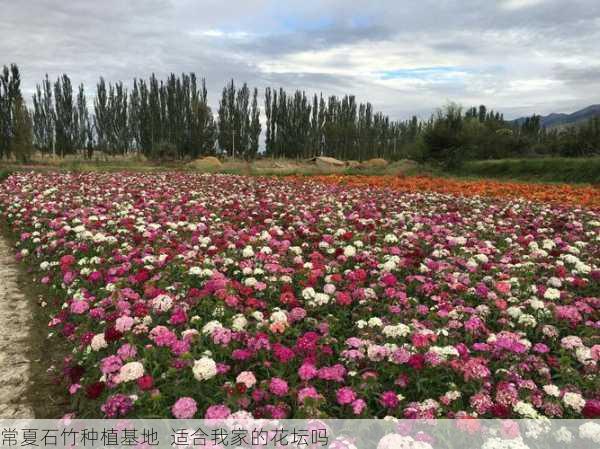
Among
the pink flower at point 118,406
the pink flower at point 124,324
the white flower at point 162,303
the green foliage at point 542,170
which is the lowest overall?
the pink flower at point 118,406

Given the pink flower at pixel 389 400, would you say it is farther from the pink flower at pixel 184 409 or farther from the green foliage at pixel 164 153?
the green foliage at pixel 164 153

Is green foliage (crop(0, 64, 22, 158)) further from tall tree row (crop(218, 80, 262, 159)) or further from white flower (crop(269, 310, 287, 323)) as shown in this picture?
white flower (crop(269, 310, 287, 323))

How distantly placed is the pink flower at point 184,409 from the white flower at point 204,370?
0.25m

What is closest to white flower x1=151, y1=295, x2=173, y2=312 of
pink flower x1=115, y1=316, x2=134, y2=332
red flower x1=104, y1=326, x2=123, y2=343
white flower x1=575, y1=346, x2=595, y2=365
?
pink flower x1=115, y1=316, x2=134, y2=332

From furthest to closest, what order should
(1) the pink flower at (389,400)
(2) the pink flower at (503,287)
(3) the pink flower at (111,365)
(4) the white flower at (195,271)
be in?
(4) the white flower at (195,271)
(2) the pink flower at (503,287)
(3) the pink flower at (111,365)
(1) the pink flower at (389,400)

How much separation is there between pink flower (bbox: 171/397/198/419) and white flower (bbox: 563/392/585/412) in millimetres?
2399

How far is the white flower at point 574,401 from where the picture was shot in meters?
3.07

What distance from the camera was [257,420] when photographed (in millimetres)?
2883

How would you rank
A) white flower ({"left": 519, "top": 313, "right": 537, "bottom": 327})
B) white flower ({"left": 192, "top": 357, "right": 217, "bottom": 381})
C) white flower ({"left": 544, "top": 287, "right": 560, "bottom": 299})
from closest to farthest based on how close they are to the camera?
white flower ({"left": 192, "top": 357, "right": 217, "bottom": 381}) < white flower ({"left": 519, "top": 313, "right": 537, "bottom": 327}) < white flower ({"left": 544, "top": 287, "right": 560, "bottom": 299})

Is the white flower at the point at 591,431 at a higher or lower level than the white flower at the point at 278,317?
lower

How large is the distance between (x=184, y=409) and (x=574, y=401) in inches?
98.4

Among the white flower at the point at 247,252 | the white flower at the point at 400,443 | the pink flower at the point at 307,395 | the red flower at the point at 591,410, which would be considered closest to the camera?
the white flower at the point at 400,443

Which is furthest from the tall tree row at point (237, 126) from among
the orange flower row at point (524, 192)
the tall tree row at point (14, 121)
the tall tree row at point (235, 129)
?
the orange flower row at point (524, 192)

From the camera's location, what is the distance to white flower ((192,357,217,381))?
322 centimetres
